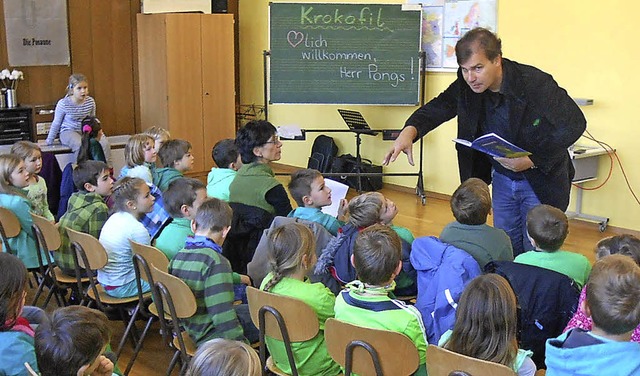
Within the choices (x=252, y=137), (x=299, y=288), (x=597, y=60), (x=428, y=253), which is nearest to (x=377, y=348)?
(x=299, y=288)

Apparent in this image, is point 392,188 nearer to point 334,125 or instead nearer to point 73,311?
point 334,125

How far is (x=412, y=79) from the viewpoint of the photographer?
6.93 m

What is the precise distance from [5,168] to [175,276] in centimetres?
174

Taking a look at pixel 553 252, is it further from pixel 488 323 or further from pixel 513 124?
pixel 488 323

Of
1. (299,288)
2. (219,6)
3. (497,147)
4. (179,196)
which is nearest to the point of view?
(299,288)

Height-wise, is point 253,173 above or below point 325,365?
above

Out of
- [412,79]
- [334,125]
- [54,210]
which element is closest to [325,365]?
[54,210]

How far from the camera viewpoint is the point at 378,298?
2.34 m

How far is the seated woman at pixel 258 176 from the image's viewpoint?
3656mm

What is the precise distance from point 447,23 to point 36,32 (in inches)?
167

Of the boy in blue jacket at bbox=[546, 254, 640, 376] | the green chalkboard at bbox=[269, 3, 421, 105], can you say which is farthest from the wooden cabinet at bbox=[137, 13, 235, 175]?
the boy in blue jacket at bbox=[546, 254, 640, 376]

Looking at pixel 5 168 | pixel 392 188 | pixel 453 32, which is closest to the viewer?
pixel 5 168

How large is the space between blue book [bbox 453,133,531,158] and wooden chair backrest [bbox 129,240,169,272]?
4.60 ft

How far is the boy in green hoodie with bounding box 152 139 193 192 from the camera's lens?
4375 millimetres
